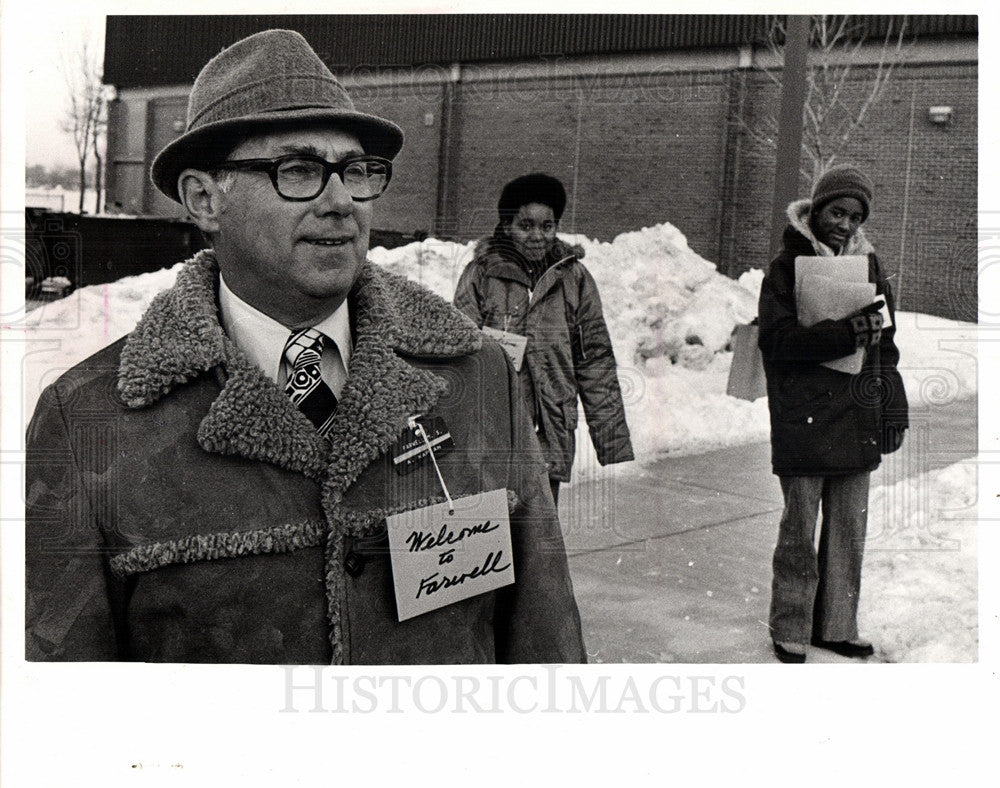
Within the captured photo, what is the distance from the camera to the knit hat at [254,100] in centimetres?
237

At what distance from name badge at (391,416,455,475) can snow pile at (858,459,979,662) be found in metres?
1.56

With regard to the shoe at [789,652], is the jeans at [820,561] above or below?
above

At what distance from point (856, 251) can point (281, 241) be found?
182cm

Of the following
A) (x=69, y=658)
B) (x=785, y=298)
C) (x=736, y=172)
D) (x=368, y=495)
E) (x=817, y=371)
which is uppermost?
(x=736, y=172)

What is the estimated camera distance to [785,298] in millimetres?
3301

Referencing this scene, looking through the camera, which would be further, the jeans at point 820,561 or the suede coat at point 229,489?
the jeans at point 820,561

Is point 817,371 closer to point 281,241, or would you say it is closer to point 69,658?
point 281,241

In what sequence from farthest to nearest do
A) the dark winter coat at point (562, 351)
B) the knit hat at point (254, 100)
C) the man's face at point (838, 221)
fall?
the dark winter coat at point (562, 351)
the man's face at point (838, 221)
the knit hat at point (254, 100)

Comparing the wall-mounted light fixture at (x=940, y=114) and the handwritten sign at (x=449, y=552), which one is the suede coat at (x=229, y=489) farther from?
the wall-mounted light fixture at (x=940, y=114)

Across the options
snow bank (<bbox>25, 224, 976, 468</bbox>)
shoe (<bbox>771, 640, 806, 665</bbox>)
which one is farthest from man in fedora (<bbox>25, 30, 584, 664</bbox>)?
shoe (<bbox>771, 640, 806, 665</bbox>)

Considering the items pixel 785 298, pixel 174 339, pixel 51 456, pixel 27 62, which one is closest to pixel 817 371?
pixel 785 298

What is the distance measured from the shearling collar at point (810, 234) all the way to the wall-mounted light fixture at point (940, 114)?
38 cm

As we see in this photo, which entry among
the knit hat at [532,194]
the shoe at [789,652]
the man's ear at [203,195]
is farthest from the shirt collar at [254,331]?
the shoe at [789,652]

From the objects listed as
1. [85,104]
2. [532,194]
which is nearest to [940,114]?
[532,194]
